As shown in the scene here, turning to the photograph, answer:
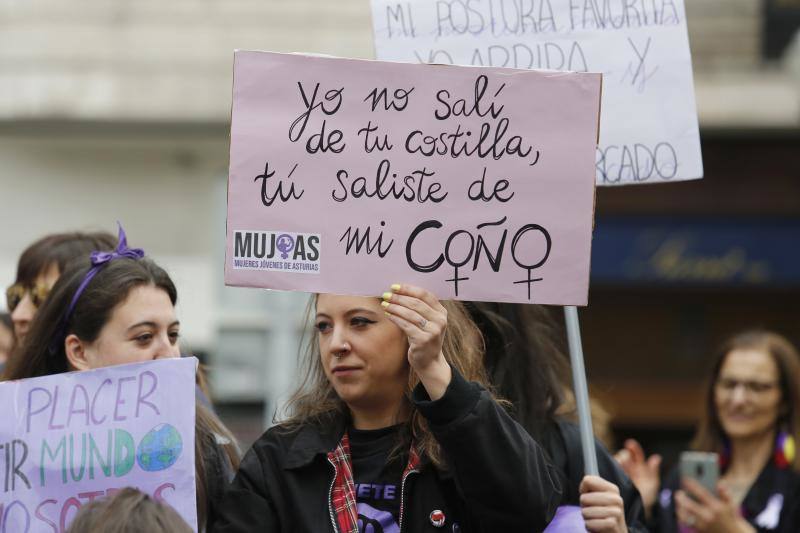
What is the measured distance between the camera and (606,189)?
12.4 m

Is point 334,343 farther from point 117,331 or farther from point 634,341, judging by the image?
point 634,341

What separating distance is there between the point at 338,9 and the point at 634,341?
12.7ft

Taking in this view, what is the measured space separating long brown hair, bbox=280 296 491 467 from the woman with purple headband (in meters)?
0.25

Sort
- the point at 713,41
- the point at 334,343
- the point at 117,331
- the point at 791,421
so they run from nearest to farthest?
the point at 334,343 → the point at 117,331 → the point at 791,421 → the point at 713,41


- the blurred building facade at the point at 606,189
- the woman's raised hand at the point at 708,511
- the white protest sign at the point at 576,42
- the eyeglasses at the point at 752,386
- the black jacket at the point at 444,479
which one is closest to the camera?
the black jacket at the point at 444,479

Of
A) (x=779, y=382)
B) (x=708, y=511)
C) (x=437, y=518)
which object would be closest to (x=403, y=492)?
(x=437, y=518)

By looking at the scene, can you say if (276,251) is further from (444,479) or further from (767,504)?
(767,504)

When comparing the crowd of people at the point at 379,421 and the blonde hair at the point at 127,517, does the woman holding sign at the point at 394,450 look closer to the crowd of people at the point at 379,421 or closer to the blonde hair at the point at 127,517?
the crowd of people at the point at 379,421

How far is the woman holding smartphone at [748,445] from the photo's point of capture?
4.93 m

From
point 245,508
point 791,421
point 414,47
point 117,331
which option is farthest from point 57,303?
point 791,421

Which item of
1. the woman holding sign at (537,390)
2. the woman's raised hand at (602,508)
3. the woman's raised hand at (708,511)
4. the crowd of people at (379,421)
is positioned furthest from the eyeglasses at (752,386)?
the woman's raised hand at (602,508)

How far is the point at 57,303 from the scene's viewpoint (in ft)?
12.6

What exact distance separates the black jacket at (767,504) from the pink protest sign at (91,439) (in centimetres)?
229

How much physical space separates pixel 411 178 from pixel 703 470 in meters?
1.93
